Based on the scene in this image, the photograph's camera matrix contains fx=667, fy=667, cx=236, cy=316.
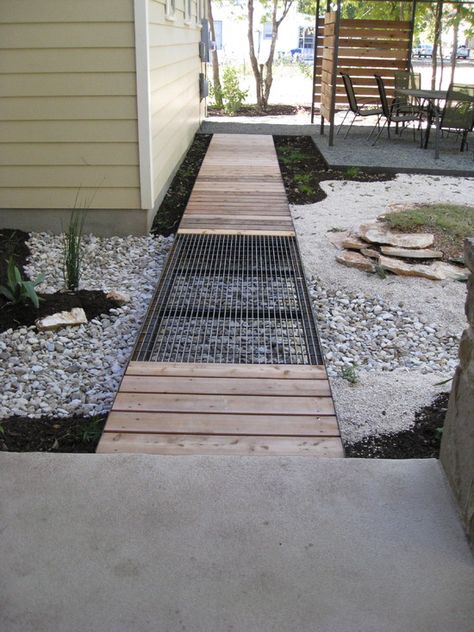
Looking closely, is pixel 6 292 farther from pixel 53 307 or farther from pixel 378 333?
pixel 378 333

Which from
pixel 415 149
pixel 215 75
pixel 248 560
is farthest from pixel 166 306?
pixel 215 75

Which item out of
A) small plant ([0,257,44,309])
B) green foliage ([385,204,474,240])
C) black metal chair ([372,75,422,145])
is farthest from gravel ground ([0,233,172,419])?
black metal chair ([372,75,422,145])

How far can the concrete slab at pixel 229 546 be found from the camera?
146 centimetres

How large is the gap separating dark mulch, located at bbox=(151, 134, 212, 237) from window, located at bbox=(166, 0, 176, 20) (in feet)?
4.93

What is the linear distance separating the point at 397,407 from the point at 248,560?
4.44 feet

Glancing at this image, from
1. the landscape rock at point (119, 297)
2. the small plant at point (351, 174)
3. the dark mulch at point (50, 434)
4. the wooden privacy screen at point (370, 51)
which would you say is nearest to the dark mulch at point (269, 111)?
the wooden privacy screen at point (370, 51)

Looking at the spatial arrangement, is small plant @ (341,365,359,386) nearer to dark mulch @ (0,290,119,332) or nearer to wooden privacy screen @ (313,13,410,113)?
dark mulch @ (0,290,119,332)

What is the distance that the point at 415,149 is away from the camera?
8.45m

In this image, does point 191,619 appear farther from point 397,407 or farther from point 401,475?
point 397,407

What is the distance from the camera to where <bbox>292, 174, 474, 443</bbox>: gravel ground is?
281 centimetres

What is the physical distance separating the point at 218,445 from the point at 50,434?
74 cm

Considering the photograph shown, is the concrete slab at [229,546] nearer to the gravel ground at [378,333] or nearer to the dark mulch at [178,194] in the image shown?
the gravel ground at [378,333]

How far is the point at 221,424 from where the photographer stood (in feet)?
7.70

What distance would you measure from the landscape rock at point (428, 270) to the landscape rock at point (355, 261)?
3.4 inches
